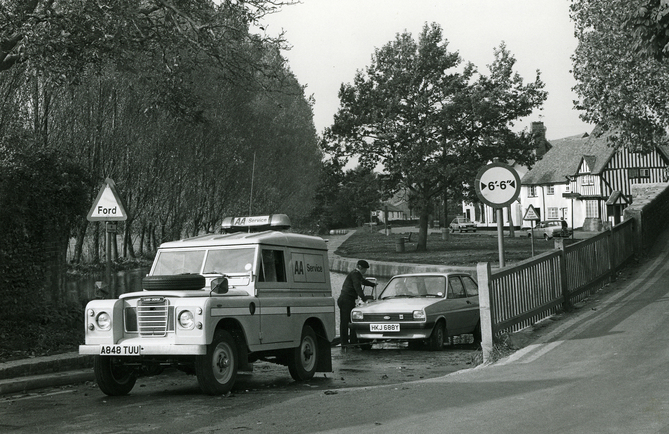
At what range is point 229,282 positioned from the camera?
11109mm

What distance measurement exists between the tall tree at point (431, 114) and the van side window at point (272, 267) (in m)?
40.1

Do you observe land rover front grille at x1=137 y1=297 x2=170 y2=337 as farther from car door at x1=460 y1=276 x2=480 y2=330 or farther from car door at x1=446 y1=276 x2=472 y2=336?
car door at x1=460 y1=276 x2=480 y2=330

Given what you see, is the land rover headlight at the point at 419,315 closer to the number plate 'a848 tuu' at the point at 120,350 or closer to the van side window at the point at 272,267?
the van side window at the point at 272,267

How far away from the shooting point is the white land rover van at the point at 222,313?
31.6ft

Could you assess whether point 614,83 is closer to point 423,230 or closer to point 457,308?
point 457,308

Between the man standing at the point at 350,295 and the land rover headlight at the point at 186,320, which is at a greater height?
the land rover headlight at the point at 186,320

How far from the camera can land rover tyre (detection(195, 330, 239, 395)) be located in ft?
31.3

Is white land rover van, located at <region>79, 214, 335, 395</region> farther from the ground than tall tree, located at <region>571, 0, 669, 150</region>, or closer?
closer

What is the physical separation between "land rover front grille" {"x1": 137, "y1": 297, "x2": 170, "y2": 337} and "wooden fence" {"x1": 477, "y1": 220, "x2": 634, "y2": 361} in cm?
432

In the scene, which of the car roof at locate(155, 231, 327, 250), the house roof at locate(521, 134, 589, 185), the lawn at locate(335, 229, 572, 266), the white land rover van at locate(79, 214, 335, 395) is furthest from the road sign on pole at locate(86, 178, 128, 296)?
the house roof at locate(521, 134, 589, 185)

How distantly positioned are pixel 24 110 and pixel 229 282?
21545 mm

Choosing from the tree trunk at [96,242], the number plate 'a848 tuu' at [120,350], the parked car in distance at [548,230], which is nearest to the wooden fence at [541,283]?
the number plate 'a848 tuu' at [120,350]

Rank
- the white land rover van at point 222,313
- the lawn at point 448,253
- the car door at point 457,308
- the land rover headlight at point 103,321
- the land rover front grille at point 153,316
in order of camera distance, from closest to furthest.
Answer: the white land rover van at point 222,313, the land rover front grille at point 153,316, the land rover headlight at point 103,321, the car door at point 457,308, the lawn at point 448,253

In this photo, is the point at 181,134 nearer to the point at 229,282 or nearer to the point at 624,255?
the point at 624,255
